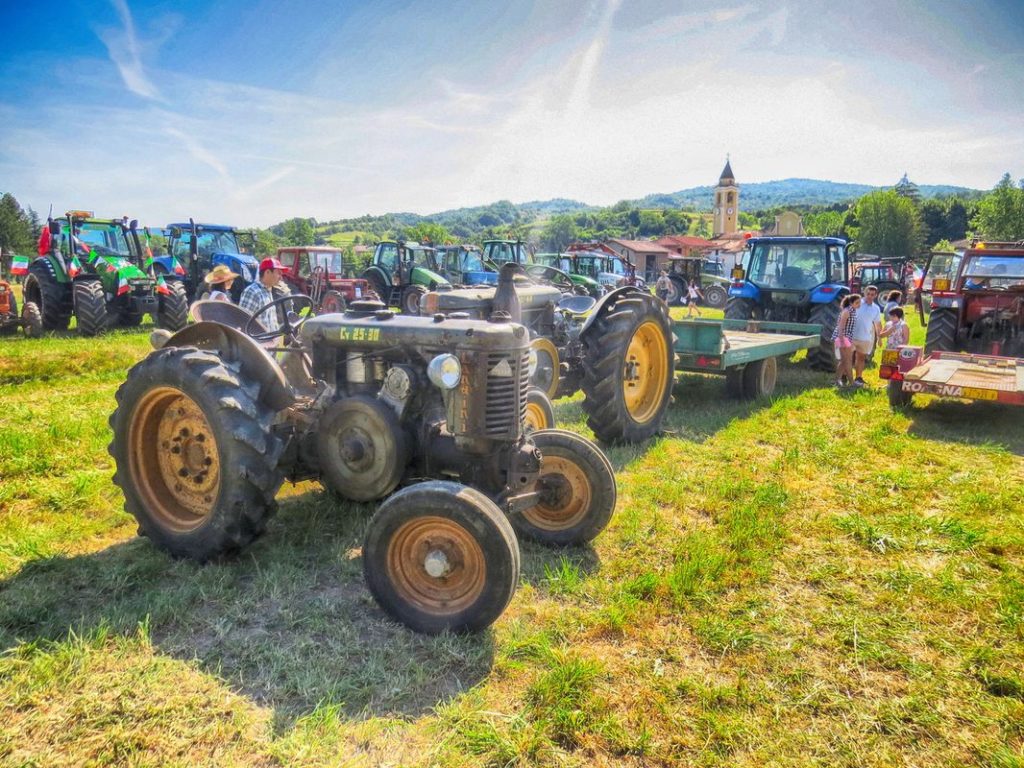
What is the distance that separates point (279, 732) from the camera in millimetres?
2336

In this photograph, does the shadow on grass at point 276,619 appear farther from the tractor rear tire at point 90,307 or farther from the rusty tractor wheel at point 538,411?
the tractor rear tire at point 90,307

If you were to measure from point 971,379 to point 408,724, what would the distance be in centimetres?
618

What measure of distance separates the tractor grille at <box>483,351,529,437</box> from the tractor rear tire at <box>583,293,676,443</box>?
2.26 metres

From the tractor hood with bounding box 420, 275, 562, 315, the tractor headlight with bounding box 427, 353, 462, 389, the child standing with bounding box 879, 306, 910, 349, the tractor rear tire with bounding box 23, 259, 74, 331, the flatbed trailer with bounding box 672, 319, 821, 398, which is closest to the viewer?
the tractor headlight with bounding box 427, 353, 462, 389

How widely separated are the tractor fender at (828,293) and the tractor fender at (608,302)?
4844mm

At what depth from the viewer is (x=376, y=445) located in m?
3.50

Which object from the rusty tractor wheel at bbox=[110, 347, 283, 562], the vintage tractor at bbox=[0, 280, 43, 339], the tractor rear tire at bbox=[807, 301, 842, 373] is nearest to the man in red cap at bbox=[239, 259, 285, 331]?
the rusty tractor wheel at bbox=[110, 347, 283, 562]

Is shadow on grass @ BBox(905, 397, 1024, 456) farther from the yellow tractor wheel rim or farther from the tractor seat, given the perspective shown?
the tractor seat

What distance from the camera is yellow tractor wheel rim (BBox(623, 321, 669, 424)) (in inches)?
239

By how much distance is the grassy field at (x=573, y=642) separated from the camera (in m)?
2.31

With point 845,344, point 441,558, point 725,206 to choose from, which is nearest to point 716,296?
point 845,344

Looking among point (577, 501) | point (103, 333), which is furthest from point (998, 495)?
point (103, 333)

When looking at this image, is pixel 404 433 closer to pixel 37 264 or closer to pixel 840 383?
pixel 840 383

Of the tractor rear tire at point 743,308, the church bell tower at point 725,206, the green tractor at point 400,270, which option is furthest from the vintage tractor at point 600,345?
the church bell tower at point 725,206
